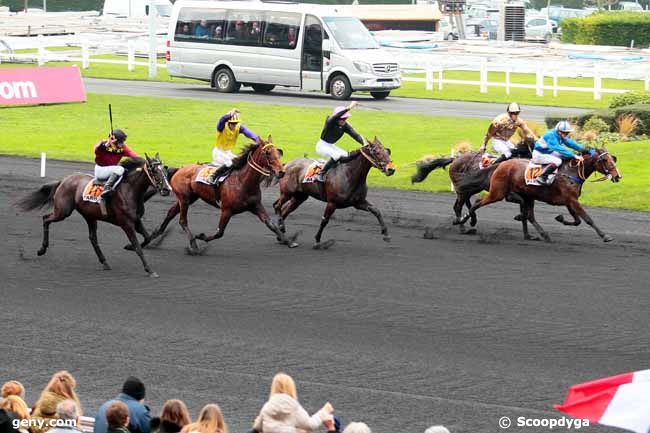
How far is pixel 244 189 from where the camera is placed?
17641 mm

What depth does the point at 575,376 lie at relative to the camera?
11.5m

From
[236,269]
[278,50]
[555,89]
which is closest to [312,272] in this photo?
[236,269]

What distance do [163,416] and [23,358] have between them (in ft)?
14.1

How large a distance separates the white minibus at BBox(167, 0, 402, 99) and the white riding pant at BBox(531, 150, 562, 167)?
1768 cm

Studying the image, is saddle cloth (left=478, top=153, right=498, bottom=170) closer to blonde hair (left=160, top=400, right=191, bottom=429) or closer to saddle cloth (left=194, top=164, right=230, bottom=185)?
saddle cloth (left=194, top=164, right=230, bottom=185)

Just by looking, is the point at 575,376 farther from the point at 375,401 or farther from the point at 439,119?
the point at 439,119

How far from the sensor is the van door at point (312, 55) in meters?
36.7

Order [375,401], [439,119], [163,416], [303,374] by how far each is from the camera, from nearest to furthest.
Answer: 1. [163,416]
2. [375,401]
3. [303,374]
4. [439,119]

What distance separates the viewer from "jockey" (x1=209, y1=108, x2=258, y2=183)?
1780 cm

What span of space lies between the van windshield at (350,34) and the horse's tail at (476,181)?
17.1 meters

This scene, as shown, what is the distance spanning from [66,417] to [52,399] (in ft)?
2.32

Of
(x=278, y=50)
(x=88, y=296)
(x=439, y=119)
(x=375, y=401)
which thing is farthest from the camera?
(x=278, y=50)

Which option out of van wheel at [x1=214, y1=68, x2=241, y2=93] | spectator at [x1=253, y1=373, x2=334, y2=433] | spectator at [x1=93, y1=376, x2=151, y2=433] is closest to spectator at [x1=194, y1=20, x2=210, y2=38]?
van wheel at [x1=214, y1=68, x2=241, y2=93]

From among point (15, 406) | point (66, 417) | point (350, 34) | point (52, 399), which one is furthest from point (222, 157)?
point (350, 34)
